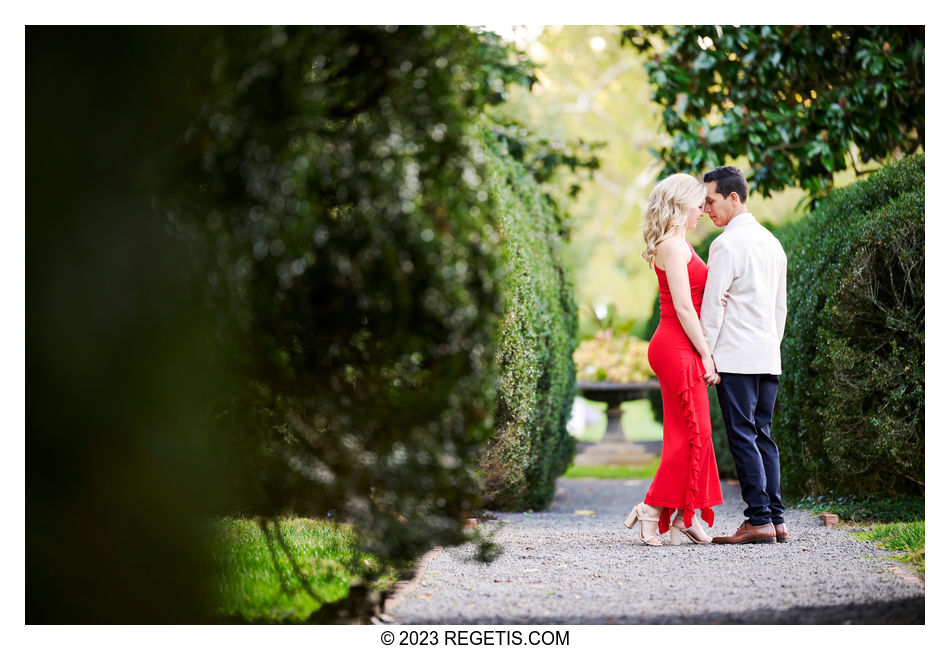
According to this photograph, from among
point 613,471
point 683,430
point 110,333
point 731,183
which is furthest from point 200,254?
point 613,471

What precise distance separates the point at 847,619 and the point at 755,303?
189 centimetres

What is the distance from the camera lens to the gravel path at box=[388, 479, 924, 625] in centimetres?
355

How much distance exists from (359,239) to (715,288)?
254 centimetres

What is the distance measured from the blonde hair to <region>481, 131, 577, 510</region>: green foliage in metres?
0.84

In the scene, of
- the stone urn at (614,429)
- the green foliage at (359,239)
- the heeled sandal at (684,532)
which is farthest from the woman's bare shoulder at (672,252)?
the stone urn at (614,429)

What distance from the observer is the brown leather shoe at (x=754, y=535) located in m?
4.81

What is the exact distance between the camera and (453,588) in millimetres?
3971

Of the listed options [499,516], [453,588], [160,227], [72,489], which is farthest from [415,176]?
[499,516]

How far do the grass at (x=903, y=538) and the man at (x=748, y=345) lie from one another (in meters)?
0.58

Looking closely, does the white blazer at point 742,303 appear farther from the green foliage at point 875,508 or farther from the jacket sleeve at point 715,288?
the green foliage at point 875,508

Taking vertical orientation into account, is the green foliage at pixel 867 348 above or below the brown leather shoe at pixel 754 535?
above

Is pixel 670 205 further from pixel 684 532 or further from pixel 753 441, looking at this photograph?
pixel 684 532
